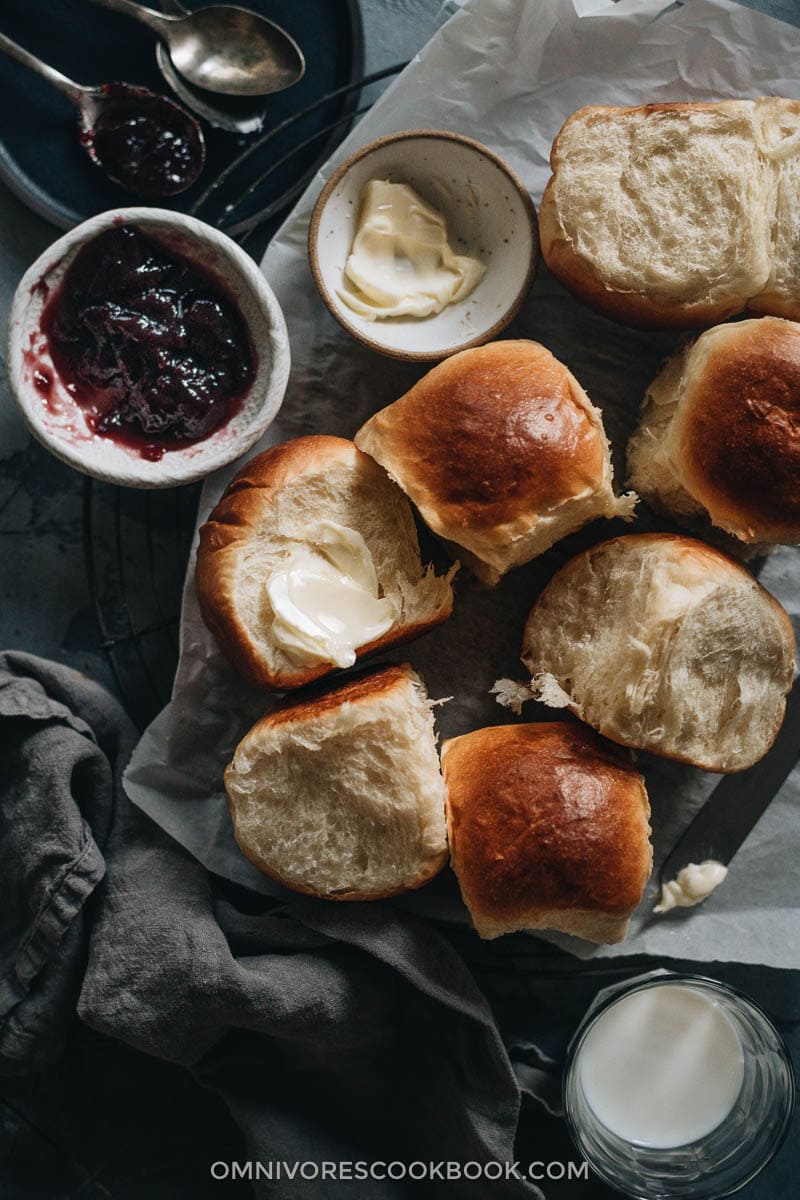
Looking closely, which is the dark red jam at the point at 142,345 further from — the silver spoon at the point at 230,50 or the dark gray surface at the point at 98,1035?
the silver spoon at the point at 230,50

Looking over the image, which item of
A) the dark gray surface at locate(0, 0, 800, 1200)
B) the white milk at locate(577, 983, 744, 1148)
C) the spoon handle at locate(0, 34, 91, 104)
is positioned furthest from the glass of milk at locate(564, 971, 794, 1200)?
the spoon handle at locate(0, 34, 91, 104)

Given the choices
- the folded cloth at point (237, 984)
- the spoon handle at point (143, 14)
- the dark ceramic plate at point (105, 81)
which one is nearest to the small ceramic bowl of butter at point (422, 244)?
the dark ceramic plate at point (105, 81)

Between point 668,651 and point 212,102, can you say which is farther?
point 212,102

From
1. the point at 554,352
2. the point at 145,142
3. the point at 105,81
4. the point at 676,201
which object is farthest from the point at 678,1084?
the point at 105,81

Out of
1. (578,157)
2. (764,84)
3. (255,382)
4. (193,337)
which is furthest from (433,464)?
(764,84)

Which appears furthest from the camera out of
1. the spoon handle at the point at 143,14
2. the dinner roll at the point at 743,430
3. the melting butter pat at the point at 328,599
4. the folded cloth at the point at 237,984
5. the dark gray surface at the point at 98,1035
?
the dark gray surface at the point at 98,1035

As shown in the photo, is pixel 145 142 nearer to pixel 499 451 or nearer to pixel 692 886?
pixel 499 451
